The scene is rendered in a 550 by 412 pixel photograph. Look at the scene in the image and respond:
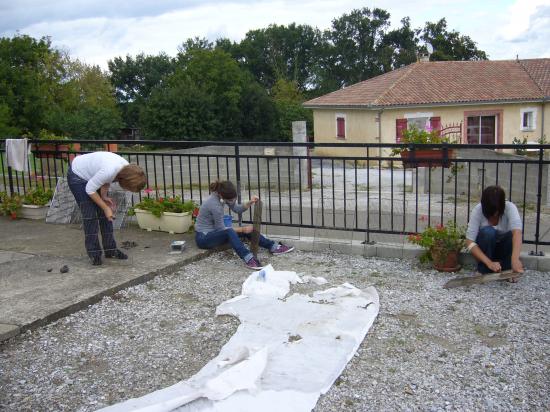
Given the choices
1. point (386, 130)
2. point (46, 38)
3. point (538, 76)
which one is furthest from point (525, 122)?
point (46, 38)

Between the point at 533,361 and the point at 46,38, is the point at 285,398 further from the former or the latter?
the point at 46,38

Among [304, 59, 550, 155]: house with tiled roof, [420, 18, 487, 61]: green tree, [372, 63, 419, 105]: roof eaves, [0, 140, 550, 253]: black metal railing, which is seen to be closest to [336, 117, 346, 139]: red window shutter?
[304, 59, 550, 155]: house with tiled roof

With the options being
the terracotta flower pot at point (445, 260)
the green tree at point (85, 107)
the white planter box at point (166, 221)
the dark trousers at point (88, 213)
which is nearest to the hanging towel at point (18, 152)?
the white planter box at point (166, 221)

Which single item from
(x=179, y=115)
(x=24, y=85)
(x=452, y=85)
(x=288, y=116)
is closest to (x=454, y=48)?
(x=288, y=116)

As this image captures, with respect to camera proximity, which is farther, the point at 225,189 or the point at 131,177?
the point at 225,189

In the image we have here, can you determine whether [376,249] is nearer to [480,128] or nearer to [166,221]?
[166,221]

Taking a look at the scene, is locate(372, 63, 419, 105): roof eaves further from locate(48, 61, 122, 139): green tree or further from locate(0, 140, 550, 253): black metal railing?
locate(48, 61, 122, 139): green tree

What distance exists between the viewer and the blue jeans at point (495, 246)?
512 cm

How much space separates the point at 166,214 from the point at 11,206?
7.97 feet

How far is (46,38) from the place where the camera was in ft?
140

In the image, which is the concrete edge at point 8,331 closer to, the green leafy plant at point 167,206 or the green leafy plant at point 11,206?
the green leafy plant at point 167,206

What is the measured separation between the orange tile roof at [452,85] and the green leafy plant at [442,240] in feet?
80.6

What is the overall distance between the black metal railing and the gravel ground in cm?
108

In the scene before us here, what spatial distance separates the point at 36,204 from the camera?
7789 millimetres
